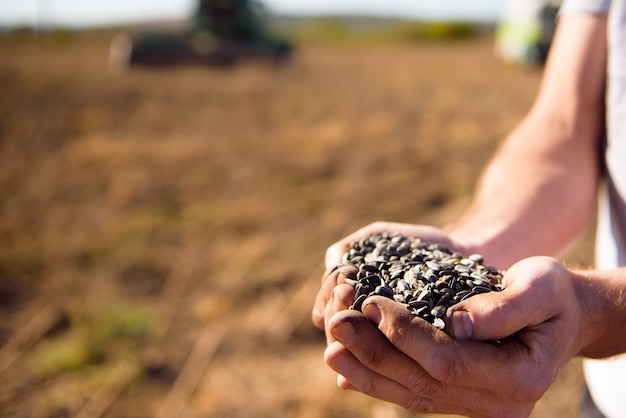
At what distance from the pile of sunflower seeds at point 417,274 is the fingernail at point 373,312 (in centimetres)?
9

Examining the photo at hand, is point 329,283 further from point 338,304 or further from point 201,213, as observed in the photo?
point 201,213

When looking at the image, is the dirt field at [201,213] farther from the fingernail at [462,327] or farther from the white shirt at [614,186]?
the fingernail at [462,327]

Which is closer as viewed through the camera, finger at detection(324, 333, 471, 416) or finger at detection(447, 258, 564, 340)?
finger at detection(447, 258, 564, 340)

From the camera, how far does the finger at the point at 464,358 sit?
1415 millimetres

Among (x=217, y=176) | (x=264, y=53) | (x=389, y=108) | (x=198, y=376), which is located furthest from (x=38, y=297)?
(x=264, y=53)

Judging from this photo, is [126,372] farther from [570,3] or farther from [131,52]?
[131,52]

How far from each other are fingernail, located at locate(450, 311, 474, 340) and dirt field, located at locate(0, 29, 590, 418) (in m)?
0.77

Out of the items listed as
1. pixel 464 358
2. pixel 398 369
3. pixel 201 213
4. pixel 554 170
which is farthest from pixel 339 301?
pixel 201 213

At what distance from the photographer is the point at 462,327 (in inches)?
57.4

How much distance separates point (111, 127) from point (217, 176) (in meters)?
2.67

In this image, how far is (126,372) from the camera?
3.97 m

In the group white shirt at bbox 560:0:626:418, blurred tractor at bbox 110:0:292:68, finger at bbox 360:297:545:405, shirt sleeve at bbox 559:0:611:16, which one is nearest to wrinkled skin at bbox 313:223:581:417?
finger at bbox 360:297:545:405

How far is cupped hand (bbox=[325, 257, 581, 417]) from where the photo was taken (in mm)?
1424

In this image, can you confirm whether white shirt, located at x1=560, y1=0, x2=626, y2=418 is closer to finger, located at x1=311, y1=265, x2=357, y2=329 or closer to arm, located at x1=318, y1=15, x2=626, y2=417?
arm, located at x1=318, y1=15, x2=626, y2=417
